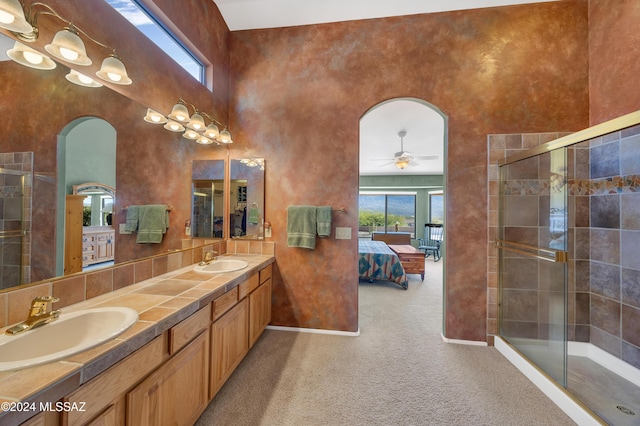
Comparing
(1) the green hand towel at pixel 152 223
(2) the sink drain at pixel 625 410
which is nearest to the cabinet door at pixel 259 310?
(1) the green hand towel at pixel 152 223

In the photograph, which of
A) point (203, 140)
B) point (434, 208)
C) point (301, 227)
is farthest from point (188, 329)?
point (434, 208)

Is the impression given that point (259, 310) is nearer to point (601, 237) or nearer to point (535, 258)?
point (535, 258)

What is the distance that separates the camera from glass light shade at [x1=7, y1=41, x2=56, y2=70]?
3.67 feet

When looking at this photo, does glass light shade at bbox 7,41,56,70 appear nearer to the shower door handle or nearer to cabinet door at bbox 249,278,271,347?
cabinet door at bbox 249,278,271,347

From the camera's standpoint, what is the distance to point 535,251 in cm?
206

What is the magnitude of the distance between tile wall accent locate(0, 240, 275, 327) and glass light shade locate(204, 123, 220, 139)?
1.04m

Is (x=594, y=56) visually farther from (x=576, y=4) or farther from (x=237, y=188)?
(x=237, y=188)

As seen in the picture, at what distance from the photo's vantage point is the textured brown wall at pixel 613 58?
1899 mm

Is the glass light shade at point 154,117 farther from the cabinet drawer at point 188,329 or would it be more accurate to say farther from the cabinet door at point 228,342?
the cabinet door at point 228,342

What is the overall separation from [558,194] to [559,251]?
1.63 ft

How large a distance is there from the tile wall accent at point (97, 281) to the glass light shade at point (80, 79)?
1.08m

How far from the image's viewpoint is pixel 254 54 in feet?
8.96

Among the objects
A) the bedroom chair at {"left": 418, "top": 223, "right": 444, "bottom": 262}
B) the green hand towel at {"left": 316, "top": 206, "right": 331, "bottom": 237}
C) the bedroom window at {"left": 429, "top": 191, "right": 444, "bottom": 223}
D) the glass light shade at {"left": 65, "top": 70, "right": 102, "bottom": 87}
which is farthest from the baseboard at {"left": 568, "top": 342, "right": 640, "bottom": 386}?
the bedroom window at {"left": 429, "top": 191, "right": 444, "bottom": 223}

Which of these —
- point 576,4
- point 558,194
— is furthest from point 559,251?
point 576,4
